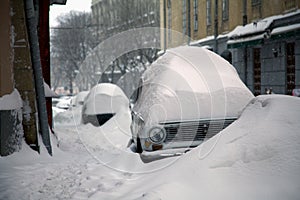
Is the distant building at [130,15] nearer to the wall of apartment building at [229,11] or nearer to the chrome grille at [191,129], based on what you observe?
the wall of apartment building at [229,11]

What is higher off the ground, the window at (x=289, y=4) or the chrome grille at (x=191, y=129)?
the window at (x=289, y=4)

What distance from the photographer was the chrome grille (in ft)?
21.7

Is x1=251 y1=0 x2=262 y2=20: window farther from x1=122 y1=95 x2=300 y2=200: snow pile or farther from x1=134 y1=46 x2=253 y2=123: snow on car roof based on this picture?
x1=122 y1=95 x2=300 y2=200: snow pile

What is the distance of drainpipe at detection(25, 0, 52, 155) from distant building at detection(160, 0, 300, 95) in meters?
11.7

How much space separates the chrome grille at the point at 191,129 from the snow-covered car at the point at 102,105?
866cm

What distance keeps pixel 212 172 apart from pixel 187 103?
3229mm

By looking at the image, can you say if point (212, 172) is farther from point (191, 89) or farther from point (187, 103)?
point (191, 89)

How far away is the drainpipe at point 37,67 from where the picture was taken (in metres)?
7.85

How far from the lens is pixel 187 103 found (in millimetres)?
6965

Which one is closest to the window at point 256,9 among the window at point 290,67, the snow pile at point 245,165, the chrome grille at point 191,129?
the window at point 290,67

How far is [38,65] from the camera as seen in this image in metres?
8.03

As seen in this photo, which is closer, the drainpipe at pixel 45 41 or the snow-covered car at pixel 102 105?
the drainpipe at pixel 45 41

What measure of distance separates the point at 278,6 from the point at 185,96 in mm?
13521

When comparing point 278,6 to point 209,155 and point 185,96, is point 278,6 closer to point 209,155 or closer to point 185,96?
point 185,96
